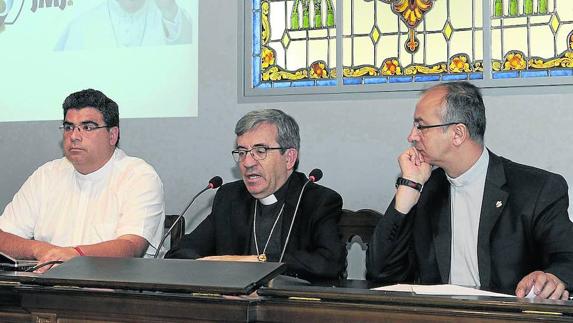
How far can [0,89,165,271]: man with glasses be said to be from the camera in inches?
147

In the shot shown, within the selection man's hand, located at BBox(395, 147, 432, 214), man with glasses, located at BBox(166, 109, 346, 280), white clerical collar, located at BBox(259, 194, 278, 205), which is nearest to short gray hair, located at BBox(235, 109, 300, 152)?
man with glasses, located at BBox(166, 109, 346, 280)

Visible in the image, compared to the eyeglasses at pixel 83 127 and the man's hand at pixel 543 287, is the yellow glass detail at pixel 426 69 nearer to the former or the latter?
the eyeglasses at pixel 83 127

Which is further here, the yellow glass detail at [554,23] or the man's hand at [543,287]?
the yellow glass detail at [554,23]

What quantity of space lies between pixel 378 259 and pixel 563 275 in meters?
0.70

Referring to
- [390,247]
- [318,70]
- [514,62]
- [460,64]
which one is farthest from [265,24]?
[390,247]

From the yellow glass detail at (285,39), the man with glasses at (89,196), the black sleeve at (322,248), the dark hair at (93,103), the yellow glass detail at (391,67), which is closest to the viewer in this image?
the black sleeve at (322,248)

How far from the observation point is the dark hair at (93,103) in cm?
385

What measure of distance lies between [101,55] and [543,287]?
2.99 meters

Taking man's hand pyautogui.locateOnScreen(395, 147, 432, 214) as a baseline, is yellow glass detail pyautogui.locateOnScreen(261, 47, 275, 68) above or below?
above

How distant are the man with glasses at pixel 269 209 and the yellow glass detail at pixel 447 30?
1.00 metres

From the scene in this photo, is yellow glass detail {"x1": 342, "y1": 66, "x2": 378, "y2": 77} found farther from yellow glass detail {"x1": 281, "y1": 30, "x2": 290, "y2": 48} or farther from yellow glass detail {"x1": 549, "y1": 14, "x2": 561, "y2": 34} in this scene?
yellow glass detail {"x1": 549, "y1": 14, "x2": 561, "y2": 34}

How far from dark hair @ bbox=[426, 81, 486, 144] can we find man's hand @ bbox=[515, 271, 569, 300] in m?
0.71

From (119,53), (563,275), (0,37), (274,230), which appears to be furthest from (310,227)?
(0,37)

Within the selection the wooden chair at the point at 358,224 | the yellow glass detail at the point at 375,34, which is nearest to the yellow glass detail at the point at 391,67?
the yellow glass detail at the point at 375,34
